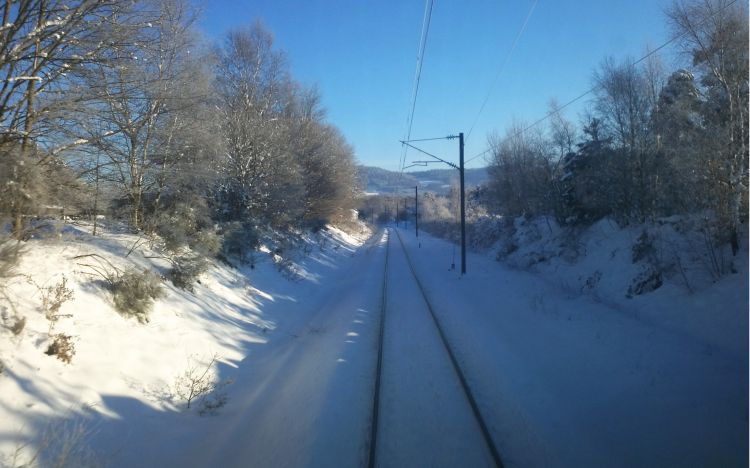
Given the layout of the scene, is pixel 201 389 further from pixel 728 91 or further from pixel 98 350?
pixel 728 91

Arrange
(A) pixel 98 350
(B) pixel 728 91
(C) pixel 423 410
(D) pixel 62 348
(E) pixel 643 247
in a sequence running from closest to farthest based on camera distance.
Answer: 1. (D) pixel 62 348
2. (C) pixel 423 410
3. (A) pixel 98 350
4. (B) pixel 728 91
5. (E) pixel 643 247

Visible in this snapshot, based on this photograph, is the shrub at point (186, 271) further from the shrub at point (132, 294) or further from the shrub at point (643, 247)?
the shrub at point (643, 247)

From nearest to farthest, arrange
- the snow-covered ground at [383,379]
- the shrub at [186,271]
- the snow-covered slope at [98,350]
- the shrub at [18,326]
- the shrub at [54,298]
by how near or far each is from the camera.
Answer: the snow-covered slope at [98,350] < the snow-covered ground at [383,379] < the shrub at [18,326] < the shrub at [54,298] < the shrub at [186,271]

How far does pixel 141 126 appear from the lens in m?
10.7

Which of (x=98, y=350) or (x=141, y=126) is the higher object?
(x=141, y=126)

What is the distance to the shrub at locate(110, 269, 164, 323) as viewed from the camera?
297 inches

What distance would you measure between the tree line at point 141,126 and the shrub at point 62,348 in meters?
1.98

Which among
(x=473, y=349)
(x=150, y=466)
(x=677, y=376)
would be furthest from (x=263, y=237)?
(x=677, y=376)

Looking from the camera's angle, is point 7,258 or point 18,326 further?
point 7,258

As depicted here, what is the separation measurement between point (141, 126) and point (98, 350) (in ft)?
22.0

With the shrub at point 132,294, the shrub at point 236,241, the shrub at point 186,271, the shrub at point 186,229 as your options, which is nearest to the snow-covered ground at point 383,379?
the shrub at point 132,294

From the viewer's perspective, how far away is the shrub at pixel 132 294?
24.8 feet

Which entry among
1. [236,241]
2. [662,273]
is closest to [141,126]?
[236,241]

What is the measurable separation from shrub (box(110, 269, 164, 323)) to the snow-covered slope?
0.17 m
